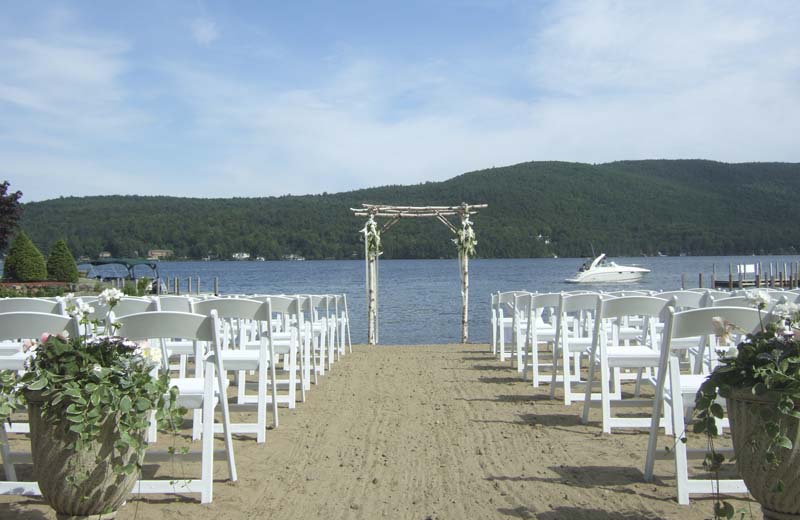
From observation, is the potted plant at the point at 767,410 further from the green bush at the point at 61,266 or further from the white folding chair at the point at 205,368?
the green bush at the point at 61,266

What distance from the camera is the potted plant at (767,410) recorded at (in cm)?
304

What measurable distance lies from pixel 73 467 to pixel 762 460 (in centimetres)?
285

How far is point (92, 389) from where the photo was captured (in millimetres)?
3195

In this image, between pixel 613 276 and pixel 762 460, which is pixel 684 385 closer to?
pixel 762 460

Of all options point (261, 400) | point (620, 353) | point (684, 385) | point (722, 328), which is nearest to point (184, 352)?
point (261, 400)

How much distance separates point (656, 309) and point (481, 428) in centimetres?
174

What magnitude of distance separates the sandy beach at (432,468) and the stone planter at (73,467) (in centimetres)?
65

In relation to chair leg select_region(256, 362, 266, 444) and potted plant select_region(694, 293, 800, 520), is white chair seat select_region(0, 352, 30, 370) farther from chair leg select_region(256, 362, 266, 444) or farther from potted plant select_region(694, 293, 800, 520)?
potted plant select_region(694, 293, 800, 520)

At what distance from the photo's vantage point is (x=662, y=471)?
15.6 ft

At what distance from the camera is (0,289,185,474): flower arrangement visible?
125 inches

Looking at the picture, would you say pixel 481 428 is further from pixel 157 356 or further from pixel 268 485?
pixel 157 356

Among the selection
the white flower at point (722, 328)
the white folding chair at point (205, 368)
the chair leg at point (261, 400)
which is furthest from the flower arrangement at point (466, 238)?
the white flower at point (722, 328)

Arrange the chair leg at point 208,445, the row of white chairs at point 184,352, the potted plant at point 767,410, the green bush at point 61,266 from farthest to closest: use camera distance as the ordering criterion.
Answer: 1. the green bush at point 61,266
2. the chair leg at point 208,445
3. the row of white chairs at point 184,352
4. the potted plant at point 767,410

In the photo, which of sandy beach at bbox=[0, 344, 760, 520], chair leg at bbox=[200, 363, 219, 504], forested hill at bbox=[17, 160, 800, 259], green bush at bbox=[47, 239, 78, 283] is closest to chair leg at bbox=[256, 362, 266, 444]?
sandy beach at bbox=[0, 344, 760, 520]
